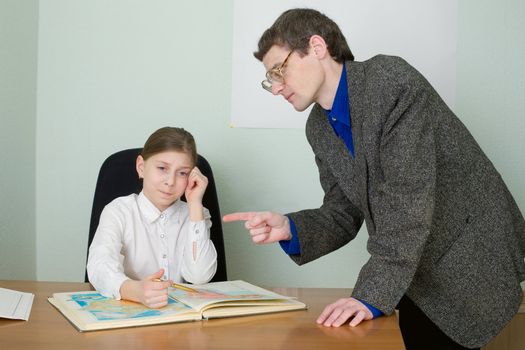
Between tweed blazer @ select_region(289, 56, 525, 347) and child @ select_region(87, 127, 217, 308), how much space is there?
0.39m

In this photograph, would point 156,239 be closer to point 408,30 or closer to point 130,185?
point 130,185

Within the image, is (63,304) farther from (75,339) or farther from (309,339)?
(309,339)

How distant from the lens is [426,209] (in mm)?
1160

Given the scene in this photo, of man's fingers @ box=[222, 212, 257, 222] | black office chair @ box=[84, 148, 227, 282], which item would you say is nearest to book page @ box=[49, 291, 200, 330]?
man's fingers @ box=[222, 212, 257, 222]

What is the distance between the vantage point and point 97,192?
6.16 ft

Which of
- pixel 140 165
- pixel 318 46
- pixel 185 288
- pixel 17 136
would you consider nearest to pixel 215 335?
pixel 185 288

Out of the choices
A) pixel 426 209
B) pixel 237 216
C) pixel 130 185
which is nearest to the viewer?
pixel 426 209

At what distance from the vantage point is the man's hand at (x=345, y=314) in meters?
1.13

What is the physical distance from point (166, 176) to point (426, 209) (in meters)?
0.84

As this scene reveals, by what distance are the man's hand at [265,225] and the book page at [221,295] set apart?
0.40 ft

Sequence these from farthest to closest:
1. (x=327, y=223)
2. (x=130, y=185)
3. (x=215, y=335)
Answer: (x=130, y=185) < (x=327, y=223) < (x=215, y=335)

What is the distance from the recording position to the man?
116 centimetres

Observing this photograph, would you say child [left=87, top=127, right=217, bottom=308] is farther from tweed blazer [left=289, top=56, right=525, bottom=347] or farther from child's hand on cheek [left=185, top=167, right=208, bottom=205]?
tweed blazer [left=289, top=56, right=525, bottom=347]

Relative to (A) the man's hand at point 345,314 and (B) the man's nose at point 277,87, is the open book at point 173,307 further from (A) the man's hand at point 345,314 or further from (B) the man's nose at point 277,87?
(B) the man's nose at point 277,87
